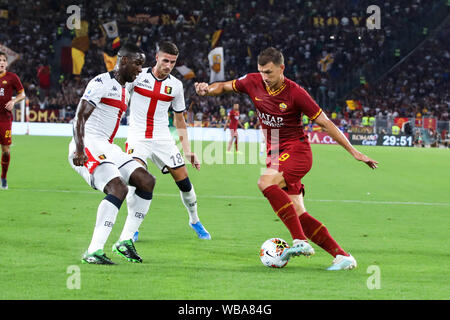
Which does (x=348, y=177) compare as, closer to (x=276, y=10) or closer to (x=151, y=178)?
(x=151, y=178)

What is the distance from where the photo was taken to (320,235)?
7.07 m

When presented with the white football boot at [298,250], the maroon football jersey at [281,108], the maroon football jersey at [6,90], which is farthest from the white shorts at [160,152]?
the maroon football jersey at [6,90]

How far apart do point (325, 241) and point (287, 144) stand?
1127mm

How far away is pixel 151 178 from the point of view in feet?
24.7

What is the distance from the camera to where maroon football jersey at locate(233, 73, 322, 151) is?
23.6 feet

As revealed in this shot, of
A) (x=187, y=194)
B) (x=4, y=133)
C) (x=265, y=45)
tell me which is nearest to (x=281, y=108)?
(x=187, y=194)

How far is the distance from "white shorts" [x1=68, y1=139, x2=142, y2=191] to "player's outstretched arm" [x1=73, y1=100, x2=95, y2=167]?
0.56 ft

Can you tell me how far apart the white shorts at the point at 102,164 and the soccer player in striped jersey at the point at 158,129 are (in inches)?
65.8

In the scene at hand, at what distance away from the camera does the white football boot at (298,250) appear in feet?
22.2

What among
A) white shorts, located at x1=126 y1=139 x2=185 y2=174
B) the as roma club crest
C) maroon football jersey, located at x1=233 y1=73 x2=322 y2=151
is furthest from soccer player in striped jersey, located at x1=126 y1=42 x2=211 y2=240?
the as roma club crest

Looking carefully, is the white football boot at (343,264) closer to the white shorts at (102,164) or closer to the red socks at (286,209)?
the red socks at (286,209)

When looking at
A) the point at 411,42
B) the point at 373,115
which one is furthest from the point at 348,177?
the point at 411,42

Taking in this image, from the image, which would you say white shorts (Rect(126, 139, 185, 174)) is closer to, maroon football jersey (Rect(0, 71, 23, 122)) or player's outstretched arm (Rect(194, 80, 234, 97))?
player's outstretched arm (Rect(194, 80, 234, 97))

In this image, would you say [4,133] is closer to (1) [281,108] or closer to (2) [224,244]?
(2) [224,244]
